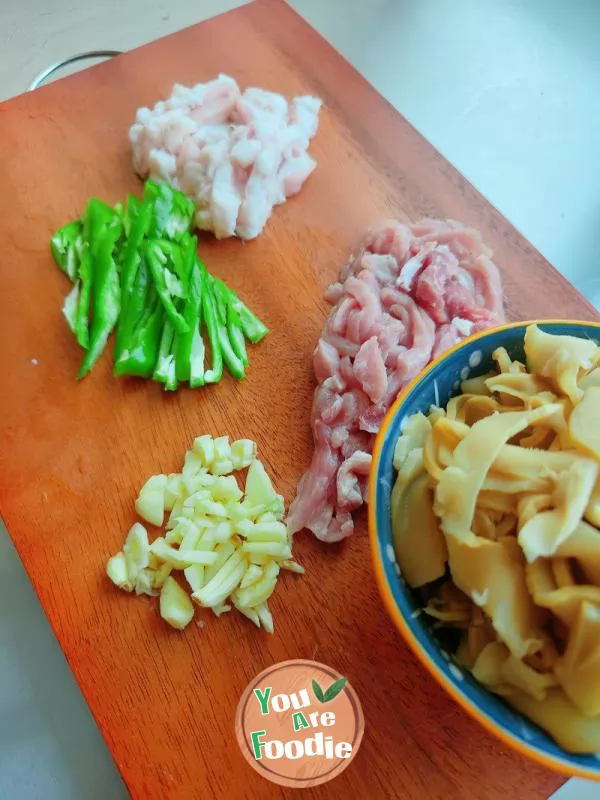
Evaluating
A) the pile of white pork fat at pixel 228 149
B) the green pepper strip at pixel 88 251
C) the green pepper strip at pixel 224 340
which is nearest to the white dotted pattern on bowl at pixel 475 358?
the green pepper strip at pixel 224 340

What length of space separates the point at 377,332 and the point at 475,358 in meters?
0.38

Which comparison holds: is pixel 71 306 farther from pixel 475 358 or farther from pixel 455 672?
pixel 455 672

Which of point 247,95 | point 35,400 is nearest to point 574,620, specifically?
point 35,400

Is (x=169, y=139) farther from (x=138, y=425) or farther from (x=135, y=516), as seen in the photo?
(x=135, y=516)

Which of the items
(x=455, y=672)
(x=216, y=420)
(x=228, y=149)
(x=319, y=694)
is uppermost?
(x=228, y=149)

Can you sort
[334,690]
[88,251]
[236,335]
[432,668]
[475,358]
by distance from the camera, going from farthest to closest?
[88,251] < [236,335] < [334,690] < [475,358] < [432,668]

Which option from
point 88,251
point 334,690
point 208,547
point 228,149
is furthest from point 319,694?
point 228,149

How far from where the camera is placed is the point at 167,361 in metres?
1.59

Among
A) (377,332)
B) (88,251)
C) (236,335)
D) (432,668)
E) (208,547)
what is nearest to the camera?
(432,668)

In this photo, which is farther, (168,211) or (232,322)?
(168,211)

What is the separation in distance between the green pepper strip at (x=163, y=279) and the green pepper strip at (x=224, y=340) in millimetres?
85

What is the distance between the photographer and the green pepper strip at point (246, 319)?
1635 millimetres

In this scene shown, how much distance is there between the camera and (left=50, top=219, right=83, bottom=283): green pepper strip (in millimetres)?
1727

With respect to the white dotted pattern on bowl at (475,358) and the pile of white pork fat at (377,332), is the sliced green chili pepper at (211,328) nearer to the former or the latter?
the pile of white pork fat at (377,332)
